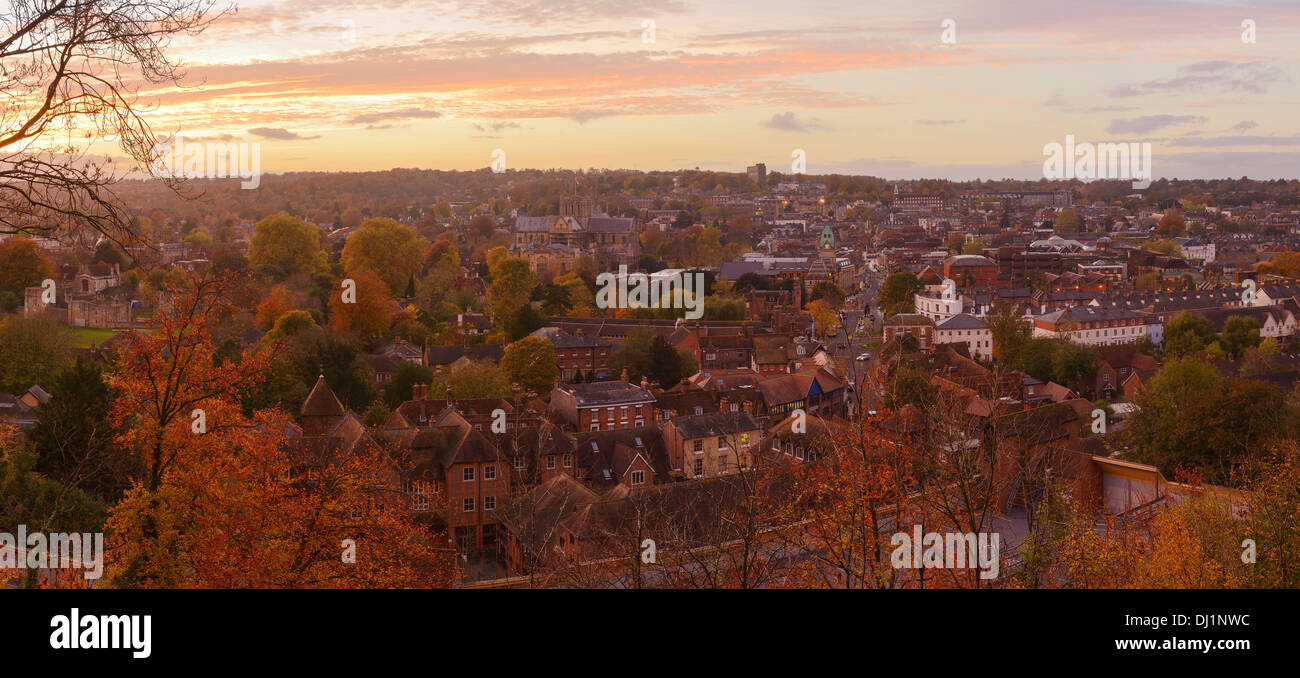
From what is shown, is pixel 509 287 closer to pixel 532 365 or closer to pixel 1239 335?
pixel 532 365

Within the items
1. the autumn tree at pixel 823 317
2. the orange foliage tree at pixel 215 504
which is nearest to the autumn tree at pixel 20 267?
the autumn tree at pixel 823 317

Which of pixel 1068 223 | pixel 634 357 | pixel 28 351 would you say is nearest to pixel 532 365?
pixel 634 357

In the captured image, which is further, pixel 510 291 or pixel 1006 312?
pixel 510 291

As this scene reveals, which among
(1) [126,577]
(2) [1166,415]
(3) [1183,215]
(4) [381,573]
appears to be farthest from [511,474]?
(3) [1183,215]

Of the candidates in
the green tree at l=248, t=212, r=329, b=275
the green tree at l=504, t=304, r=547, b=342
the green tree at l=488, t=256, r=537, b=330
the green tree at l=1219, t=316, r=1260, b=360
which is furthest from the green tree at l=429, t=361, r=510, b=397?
the green tree at l=1219, t=316, r=1260, b=360

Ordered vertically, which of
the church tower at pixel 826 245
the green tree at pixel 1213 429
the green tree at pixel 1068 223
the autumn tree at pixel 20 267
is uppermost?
the green tree at pixel 1068 223

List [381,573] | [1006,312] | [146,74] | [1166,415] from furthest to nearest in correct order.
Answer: [1006,312] → [1166,415] → [381,573] → [146,74]

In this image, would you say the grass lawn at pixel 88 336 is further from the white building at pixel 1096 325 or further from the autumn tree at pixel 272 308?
the white building at pixel 1096 325

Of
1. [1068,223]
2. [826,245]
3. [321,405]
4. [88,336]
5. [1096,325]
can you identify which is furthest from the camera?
[1068,223]

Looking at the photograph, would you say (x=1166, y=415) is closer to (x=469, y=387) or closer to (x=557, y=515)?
(x=557, y=515)
